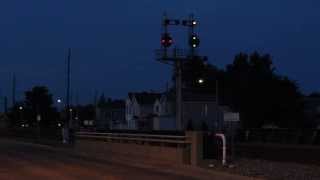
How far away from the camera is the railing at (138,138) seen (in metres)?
30.3

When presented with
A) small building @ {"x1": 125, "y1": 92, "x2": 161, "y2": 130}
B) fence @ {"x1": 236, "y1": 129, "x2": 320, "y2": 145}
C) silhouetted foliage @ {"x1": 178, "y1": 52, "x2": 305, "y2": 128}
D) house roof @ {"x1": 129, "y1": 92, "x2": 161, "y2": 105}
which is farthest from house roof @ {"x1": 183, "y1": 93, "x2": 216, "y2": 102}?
fence @ {"x1": 236, "y1": 129, "x2": 320, "y2": 145}

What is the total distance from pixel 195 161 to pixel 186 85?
10742 cm

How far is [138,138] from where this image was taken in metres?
35.7

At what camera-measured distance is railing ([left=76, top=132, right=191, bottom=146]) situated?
3031 cm

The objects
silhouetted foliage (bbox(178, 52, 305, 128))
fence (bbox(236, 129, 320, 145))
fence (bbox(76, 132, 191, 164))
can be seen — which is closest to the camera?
fence (bbox(76, 132, 191, 164))

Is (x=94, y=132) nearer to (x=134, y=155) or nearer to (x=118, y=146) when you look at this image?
(x=118, y=146)

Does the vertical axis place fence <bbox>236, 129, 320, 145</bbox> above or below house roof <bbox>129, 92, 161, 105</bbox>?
below

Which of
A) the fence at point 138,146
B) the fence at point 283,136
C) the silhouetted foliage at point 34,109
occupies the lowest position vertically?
the fence at point 138,146

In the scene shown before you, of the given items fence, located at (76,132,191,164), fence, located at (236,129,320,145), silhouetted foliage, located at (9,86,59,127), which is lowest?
fence, located at (76,132,191,164)

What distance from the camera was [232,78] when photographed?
390 ft

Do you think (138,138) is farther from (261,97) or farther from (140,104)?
(140,104)

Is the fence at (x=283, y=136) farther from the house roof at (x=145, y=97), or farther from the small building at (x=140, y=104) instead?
the house roof at (x=145, y=97)

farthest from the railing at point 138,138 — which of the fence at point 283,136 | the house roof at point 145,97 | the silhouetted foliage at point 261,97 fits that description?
the house roof at point 145,97

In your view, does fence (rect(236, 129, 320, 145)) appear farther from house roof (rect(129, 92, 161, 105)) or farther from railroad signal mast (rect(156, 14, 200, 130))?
house roof (rect(129, 92, 161, 105))
